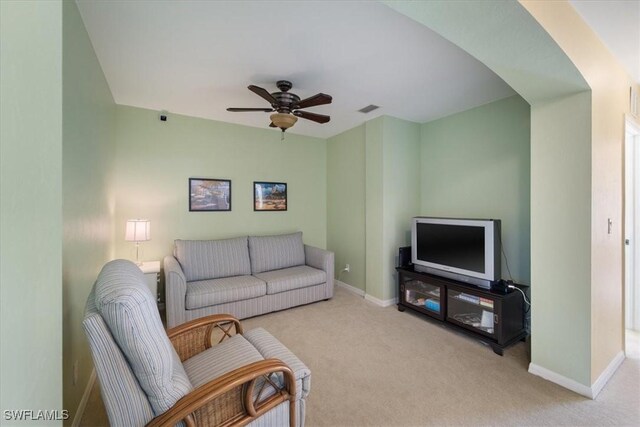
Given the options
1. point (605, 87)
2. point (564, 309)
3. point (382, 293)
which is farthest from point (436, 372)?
point (605, 87)

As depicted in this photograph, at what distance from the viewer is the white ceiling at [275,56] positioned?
5.59ft

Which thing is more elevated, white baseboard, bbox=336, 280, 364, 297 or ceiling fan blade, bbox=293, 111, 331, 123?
ceiling fan blade, bbox=293, 111, 331, 123

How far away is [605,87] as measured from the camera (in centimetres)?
196

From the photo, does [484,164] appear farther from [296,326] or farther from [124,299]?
[124,299]

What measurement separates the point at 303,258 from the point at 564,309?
2.92 metres

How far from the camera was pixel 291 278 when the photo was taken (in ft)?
11.1

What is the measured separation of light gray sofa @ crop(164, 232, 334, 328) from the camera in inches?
110

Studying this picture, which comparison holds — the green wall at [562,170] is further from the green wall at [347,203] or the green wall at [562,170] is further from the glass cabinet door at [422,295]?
the green wall at [347,203]

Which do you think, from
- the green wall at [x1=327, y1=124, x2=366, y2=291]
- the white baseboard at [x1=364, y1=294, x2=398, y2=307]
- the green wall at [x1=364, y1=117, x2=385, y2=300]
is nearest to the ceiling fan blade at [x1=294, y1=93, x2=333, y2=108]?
the green wall at [x1=364, y1=117, x2=385, y2=300]

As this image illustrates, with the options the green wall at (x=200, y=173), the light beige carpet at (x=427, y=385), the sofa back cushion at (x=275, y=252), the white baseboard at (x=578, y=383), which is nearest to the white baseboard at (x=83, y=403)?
the light beige carpet at (x=427, y=385)

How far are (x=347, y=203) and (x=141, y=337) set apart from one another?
3.48 m

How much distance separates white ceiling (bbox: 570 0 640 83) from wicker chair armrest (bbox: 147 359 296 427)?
2.69 metres

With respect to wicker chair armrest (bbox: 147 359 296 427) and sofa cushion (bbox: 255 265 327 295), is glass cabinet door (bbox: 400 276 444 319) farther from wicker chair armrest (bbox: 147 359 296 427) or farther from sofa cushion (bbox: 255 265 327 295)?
wicker chair armrest (bbox: 147 359 296 427)

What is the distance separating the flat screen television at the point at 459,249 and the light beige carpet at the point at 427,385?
64 centimetres
